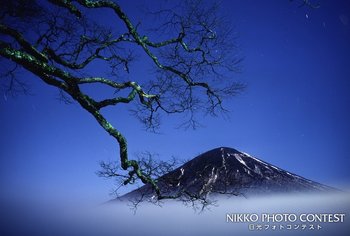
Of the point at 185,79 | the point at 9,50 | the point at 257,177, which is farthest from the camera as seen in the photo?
the point at 257,177

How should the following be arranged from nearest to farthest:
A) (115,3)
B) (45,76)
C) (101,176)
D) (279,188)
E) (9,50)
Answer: (9,50) < (45,76) < (115,3) < (101,176) < (279,188)

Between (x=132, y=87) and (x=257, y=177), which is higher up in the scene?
(x=257, y=177)

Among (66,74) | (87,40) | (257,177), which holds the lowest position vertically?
(66,74)

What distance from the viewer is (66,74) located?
6.10 meters

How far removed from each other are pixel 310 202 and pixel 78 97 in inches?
2800

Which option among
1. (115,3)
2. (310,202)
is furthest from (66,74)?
(310,202)

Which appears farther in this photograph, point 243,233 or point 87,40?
point 243,233

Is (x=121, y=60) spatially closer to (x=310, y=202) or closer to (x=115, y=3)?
(x=115, y=3)

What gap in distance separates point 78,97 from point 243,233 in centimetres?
17395

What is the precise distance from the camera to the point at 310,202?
2581 inches

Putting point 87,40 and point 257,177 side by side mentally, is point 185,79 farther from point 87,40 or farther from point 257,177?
point 257,177

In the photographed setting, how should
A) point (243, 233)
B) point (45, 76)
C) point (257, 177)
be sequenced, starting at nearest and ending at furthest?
point (45, 76)
point (257, 177)
point (243, 233)

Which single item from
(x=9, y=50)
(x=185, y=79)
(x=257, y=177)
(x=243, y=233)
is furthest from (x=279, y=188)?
(x=243, y=233)

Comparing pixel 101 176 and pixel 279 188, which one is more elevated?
pixel 279 188
